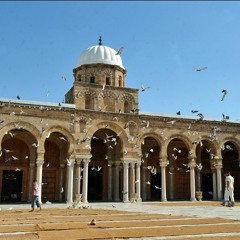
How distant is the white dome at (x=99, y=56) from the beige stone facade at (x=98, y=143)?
0.58 m

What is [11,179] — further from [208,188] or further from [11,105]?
[208,188]

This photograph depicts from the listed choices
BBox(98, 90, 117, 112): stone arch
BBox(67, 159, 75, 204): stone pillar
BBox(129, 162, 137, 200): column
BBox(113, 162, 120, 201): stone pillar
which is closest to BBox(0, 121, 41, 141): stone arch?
BBox(67, 159, 75, 204): stone pillar

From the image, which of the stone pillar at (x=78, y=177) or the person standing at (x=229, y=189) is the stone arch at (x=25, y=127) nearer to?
the stone pillar at (x=78, y=177)

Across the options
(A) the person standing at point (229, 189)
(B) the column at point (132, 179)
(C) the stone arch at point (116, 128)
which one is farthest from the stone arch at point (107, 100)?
(A) the person standing at point (229, 189)

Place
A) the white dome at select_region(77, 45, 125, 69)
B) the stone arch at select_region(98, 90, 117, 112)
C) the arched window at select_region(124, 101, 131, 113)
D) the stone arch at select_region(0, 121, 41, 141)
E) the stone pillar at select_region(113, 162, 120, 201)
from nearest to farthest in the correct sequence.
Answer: the stone arch at select_region(0, 121, 41, 141) < the stone arch at select_region(98, 90, 117, 112) < the stone pillar at select_region(113, 162, 120, 201) < the arched window at select_region(124, 101, 131, 113) < the white dome at select_region(77, 45, 125, 69)

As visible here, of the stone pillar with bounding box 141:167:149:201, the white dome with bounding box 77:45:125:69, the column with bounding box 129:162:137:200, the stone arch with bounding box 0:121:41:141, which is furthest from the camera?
the white dome with bounding box 77:45:125:69

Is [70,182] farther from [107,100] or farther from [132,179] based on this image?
[107,100]

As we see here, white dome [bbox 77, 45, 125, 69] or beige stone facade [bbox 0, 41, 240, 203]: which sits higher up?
white dome [bbox 77, 45, 125, 69]

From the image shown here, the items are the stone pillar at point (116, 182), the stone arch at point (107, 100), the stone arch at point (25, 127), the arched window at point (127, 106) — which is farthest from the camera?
the arched window at point (127, 106)

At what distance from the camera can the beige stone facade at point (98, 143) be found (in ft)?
70.6

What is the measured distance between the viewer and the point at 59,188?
24.4m

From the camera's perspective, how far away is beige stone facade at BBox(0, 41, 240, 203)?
70.6 ft

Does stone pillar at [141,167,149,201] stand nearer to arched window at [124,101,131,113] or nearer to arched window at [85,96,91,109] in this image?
arched window at [124,101,131,113]

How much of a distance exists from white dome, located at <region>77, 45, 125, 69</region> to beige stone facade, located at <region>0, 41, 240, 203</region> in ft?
1.89
